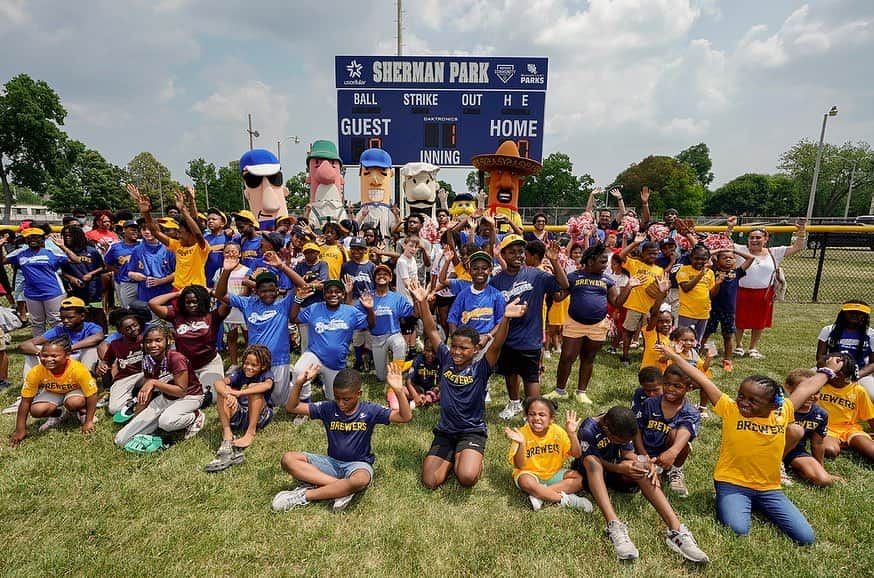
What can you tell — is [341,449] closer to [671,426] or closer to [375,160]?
[671,426]


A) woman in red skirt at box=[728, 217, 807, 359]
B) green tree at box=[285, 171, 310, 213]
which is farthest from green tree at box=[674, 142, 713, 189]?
woman in red skirt at box=[728, 217, 807, 359]

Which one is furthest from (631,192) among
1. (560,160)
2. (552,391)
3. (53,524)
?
(53,524)

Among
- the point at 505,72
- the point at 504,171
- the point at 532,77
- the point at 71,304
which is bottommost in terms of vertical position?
the point at 71,304

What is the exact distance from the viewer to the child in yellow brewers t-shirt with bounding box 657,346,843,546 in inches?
115

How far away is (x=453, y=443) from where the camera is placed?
3773 mm

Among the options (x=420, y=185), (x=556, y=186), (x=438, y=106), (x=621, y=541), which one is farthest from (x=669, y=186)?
(x=621, y=541)

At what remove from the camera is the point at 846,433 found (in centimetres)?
385

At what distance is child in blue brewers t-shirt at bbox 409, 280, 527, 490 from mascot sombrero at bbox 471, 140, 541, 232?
7.59 meters

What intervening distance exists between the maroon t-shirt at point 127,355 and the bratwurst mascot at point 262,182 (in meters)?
7.61

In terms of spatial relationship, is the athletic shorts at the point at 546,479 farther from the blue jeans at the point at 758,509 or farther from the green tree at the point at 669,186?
the green tree at the point at 669,186

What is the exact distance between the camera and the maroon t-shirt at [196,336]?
181 inches

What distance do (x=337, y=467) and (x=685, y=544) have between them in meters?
2.52

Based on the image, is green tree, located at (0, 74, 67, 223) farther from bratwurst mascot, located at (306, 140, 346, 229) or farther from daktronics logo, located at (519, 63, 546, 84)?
daktronics logo, located at (519, 63, 546, 84)

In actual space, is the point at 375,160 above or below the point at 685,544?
above
